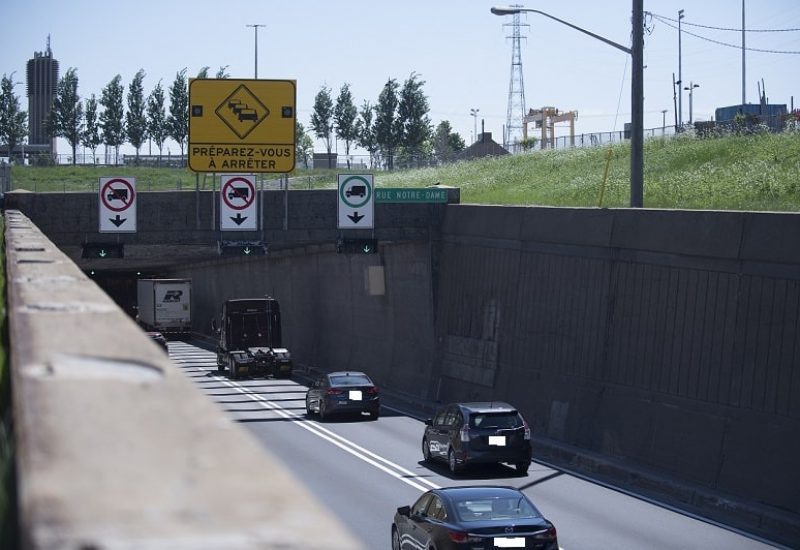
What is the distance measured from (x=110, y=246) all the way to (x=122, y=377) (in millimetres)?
35358

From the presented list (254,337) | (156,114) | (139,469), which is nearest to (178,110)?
(156,114)

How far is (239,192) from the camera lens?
122 feet

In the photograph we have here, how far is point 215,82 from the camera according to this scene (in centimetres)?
3269

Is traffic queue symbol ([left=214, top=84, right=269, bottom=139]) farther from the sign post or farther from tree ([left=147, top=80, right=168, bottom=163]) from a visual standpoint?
tree ([left=147, top=80, right=168, bottom=163])

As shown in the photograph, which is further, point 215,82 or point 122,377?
point 215,82

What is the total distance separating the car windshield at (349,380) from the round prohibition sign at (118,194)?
339 inches

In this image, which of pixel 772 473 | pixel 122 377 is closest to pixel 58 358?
pixel 122 377

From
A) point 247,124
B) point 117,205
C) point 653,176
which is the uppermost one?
point 247,124

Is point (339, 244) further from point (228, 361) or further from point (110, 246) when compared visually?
point (228, 361)

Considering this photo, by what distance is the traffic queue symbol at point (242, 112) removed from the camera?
3281 centimetres

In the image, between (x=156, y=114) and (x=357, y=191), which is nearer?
(x=357, y=191)

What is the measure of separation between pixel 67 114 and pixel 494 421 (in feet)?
288

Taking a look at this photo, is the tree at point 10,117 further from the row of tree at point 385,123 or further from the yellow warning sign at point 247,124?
the yellow warning sign at point 247,124

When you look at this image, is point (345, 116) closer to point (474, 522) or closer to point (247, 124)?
point (247, 124)
